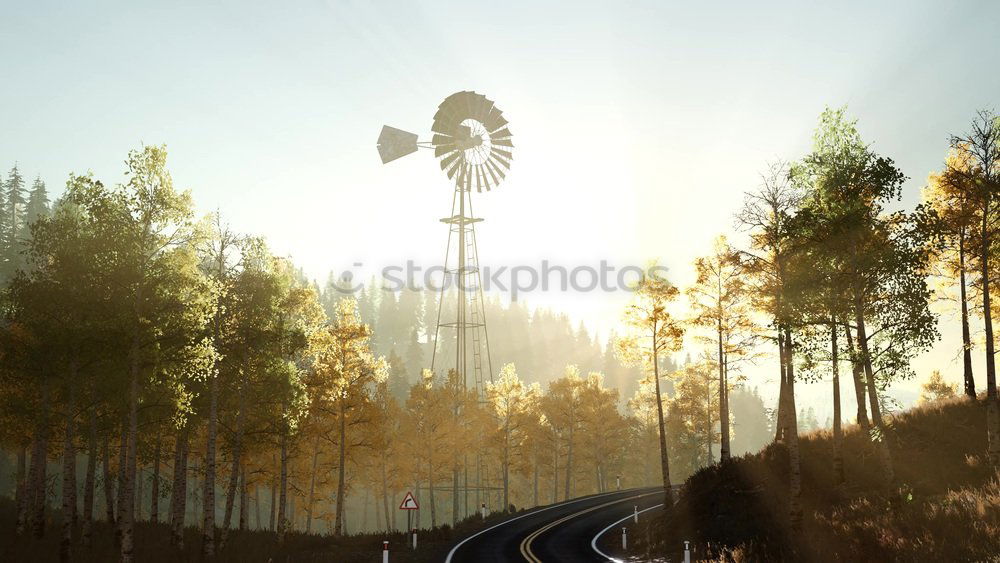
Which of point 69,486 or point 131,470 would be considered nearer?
point 131,470

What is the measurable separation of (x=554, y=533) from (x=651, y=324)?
36.0ft

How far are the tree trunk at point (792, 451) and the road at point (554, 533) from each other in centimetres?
657

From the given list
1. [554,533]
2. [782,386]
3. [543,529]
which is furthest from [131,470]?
[782,386]

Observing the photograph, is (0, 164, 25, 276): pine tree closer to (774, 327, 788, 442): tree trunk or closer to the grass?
the grass

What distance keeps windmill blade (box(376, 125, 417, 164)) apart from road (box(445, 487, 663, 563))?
92.0 ft

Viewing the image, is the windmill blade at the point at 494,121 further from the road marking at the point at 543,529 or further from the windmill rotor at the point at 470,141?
the road marking at the point at 543,529

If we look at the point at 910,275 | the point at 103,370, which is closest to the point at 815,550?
the point at 910,275

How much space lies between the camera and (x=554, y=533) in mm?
28828

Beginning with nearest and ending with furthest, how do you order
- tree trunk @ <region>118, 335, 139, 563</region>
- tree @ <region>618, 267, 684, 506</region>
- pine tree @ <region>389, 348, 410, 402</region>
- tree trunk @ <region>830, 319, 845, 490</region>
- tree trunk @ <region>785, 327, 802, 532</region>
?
1. tree trunk @ <region>118, 335, 139, 563</region>
2. tree trunk @ <region>785, 327, 802, 532</region>
3. tree trunk @ <region>830, 319, 845, 490</region>
4. tree @ <region>618, 267, 684, 506</region>
5. pine tree @ <region>389, 348, 410, 402</region>

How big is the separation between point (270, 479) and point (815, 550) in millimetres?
26396

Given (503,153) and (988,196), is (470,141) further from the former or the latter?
(988,196)

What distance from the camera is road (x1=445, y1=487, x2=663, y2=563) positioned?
74.2ft

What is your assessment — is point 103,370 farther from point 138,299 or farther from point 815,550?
point 815,550

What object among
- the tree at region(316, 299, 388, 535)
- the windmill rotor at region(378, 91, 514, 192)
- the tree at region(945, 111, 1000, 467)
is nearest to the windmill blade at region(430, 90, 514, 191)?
the windmill rotor at region(378, 91, 514, 192)
